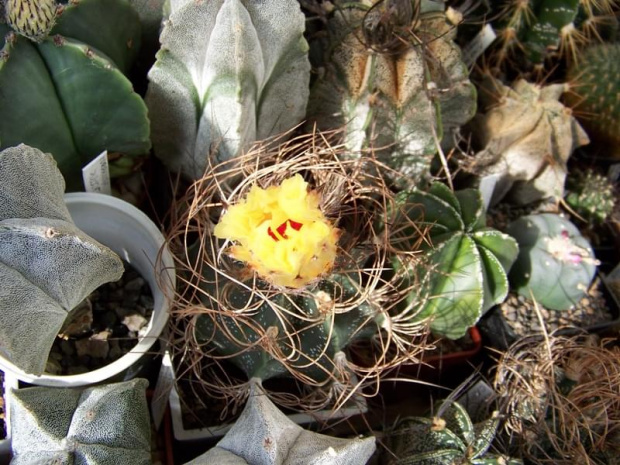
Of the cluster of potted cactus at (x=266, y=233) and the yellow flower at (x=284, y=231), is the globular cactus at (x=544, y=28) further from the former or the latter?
the yellow flower at (x=284, y=231)

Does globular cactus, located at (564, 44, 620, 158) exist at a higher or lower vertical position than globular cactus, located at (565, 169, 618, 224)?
higher

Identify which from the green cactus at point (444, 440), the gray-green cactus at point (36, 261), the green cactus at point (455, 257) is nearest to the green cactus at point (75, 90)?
the gray-green cactus at point (36, 261)

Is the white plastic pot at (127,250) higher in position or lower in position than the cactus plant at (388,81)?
lower

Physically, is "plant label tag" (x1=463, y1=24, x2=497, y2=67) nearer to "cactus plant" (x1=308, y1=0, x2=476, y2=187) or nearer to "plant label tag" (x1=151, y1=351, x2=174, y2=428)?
"cactus plant" (x1=308, y1=0, x2=476, y2=187)

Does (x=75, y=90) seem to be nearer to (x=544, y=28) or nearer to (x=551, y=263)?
(x=551, y=263)

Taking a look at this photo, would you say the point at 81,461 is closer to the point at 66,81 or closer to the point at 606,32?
the point at 66,81

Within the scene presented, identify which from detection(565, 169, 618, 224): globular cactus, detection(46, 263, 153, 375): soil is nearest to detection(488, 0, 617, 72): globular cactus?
detection(565, 169, 618, 224): globular cactus
